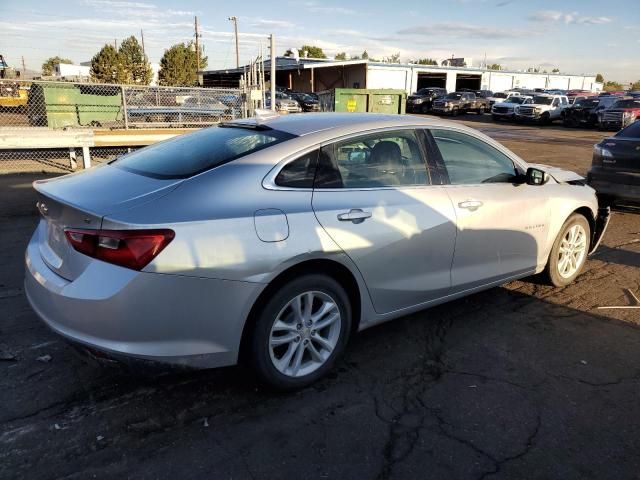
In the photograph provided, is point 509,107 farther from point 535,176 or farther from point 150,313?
point 150,313

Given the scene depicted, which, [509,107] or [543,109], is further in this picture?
[509,107]

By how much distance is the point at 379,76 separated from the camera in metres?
49.4

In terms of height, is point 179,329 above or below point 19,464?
above

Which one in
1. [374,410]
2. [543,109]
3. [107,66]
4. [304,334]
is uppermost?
[107,66]

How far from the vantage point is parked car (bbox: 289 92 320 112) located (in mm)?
32094

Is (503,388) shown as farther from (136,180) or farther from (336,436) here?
(136,180)

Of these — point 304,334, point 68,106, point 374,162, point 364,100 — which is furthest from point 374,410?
point 364,100

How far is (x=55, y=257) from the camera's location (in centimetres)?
289

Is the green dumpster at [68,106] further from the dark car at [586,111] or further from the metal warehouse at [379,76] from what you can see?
the metal warehouse at [379,76]

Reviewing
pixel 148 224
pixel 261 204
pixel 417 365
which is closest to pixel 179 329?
pixel 148 224

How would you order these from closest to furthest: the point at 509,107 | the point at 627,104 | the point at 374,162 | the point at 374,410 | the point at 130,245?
1. the point at 130,245
2. the point at 374,410
3. the point at 374,162
4. the point at 627,104
5. the point at 509,107

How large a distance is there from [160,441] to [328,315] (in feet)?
3.86

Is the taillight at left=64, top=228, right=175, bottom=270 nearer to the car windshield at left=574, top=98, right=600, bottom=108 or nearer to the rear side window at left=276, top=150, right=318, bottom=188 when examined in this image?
the rear side window at left=276, top=150, right=318, bottom=188

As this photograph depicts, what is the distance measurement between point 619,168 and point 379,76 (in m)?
44.2
